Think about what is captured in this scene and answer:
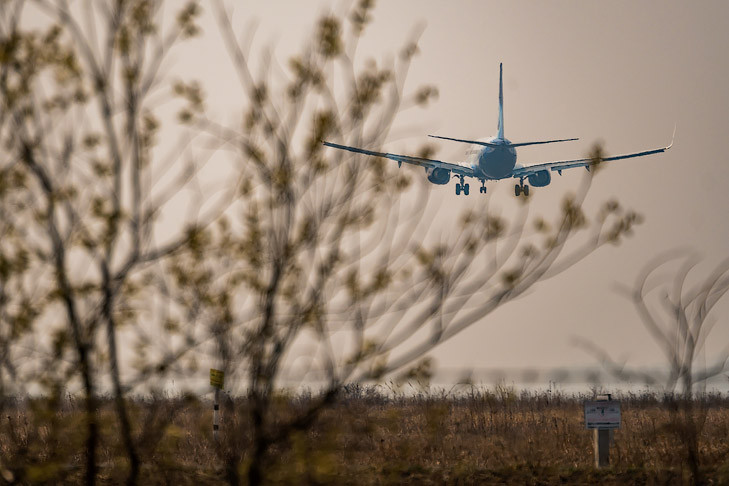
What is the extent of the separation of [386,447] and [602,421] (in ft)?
13.2

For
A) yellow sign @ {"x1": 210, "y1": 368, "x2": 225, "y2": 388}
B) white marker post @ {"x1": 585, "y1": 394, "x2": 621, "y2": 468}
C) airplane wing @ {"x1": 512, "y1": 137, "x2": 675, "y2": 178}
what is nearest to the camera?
yellow sign @ {"x1": 210, "y1": 368, "x2": 225, "y2": 388}

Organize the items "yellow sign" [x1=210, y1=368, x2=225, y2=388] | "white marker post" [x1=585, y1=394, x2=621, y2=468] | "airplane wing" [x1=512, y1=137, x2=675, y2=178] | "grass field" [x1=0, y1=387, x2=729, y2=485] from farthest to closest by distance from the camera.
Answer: "airplane wing" [x1=512, y1=137, x2=675, y2=178] < "white marker post" [x1=585, y1=394, x2=621, y2=468] < "yellow sign" [x1=210, y1=368, x2=225, y2=388] < "grass field" [x1=0, y1=387, x2=729, y2=485]

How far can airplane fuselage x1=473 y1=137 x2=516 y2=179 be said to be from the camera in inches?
2453

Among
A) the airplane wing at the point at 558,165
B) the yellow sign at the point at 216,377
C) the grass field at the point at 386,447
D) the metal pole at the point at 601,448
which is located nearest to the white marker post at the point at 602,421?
the metal pole at the point at 601,448

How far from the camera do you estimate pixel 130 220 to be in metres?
6.82

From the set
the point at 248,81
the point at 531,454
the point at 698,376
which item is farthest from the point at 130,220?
the point at 531,454

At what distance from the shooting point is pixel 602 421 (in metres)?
16.2

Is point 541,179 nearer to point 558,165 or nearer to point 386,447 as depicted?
point 558,165

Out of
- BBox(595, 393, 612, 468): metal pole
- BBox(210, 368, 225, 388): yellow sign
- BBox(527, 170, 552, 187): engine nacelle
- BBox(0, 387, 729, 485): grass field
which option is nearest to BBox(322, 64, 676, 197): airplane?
BBox(527, 170, 552, 187): engine nacelle

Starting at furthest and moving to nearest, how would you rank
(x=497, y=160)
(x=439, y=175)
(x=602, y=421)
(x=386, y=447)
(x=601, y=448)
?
(x=497, y=160)
(x=439, y=175)
(x=386, y=447)
(x=601, y=448)
(x=602, y=421)

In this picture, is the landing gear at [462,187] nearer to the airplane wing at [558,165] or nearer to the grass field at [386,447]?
the airplane wing at [558,165]

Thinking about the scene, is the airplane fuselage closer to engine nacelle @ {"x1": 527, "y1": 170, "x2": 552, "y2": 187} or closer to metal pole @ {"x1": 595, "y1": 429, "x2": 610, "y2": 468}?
engine nacelle @ {"x1": 527, "y1": 170, "x2": 552, "y2": 187}

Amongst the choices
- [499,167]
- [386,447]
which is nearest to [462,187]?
[499,167]

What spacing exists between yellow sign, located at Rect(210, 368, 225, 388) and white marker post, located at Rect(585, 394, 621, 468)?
9707mm
